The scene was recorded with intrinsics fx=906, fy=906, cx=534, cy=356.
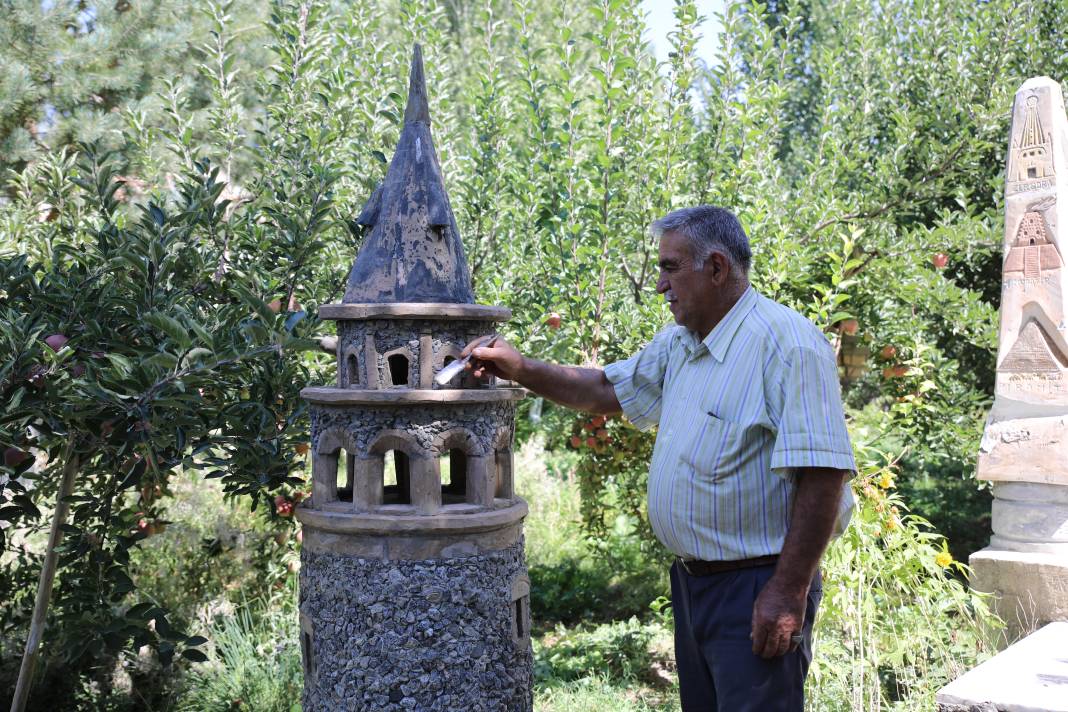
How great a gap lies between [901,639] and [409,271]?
3462 millimetres

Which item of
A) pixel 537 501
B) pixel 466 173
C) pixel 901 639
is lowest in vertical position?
pixel 901 639

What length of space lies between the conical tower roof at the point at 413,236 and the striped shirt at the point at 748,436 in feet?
3.74

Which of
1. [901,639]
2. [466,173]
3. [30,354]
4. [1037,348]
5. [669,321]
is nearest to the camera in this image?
[30,354]

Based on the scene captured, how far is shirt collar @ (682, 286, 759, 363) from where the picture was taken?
9.09 ft

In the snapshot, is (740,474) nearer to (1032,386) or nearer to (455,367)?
(455,367)

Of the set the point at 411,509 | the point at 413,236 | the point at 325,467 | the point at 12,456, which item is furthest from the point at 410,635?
the point at 12,456

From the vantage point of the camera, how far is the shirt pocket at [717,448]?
264 centimetres

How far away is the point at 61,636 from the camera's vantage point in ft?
14.2

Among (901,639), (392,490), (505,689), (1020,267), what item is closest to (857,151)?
(1020,267)

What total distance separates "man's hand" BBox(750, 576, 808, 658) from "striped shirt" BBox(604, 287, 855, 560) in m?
0.14

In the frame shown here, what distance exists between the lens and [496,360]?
328 centimetres

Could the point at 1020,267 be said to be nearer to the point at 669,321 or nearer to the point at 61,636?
the point at 669,321

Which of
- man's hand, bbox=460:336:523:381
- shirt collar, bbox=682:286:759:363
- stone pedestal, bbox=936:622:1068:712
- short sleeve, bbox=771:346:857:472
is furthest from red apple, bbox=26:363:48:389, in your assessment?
stone pedestal, bbox=936:622:1068:712

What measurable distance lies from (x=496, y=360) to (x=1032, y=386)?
14.5 ft
